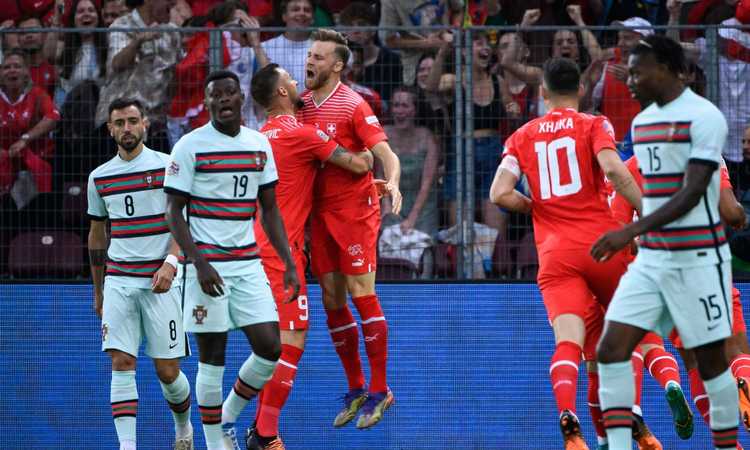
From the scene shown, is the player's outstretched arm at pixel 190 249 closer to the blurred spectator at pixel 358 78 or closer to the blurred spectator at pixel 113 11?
the blurred spectator at pixel 358 78

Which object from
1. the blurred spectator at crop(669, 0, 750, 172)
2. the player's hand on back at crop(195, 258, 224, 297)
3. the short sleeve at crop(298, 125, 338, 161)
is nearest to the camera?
the player's hand on back at crop(195, 258, 224, 297)

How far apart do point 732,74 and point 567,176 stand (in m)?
Result: 3.09

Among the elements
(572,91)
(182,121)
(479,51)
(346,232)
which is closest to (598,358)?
(572,91)

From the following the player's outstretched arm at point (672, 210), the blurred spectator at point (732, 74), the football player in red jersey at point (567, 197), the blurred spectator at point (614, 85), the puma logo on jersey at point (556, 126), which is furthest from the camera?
the blurred spectator at point (614, 85)

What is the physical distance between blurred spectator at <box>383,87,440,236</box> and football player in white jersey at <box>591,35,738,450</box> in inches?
142

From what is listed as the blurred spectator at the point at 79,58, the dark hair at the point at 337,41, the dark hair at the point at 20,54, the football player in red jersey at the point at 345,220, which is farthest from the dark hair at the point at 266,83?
the dark hair at the point at 20,54

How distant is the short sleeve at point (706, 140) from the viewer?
5992mm

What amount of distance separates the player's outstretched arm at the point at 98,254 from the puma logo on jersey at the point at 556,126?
3145 mm

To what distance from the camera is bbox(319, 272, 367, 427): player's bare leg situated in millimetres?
8758

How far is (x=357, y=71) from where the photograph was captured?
9.99 metres

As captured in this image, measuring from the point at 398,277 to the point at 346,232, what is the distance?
1.52 m

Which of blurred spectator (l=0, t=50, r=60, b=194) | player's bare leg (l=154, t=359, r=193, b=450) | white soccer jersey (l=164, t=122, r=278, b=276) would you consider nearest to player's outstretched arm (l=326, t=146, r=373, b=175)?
white soccer jersey (l=164, t=122, r=278, b=276)

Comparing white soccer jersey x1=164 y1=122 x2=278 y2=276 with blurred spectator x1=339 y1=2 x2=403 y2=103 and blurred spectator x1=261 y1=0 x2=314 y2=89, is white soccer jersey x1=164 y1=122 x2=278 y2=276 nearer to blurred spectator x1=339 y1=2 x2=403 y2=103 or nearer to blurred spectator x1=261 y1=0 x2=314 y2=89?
blurred spectator x1=339 y1=2 x2=403 y2=103

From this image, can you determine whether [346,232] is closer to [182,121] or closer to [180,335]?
[180,335]
